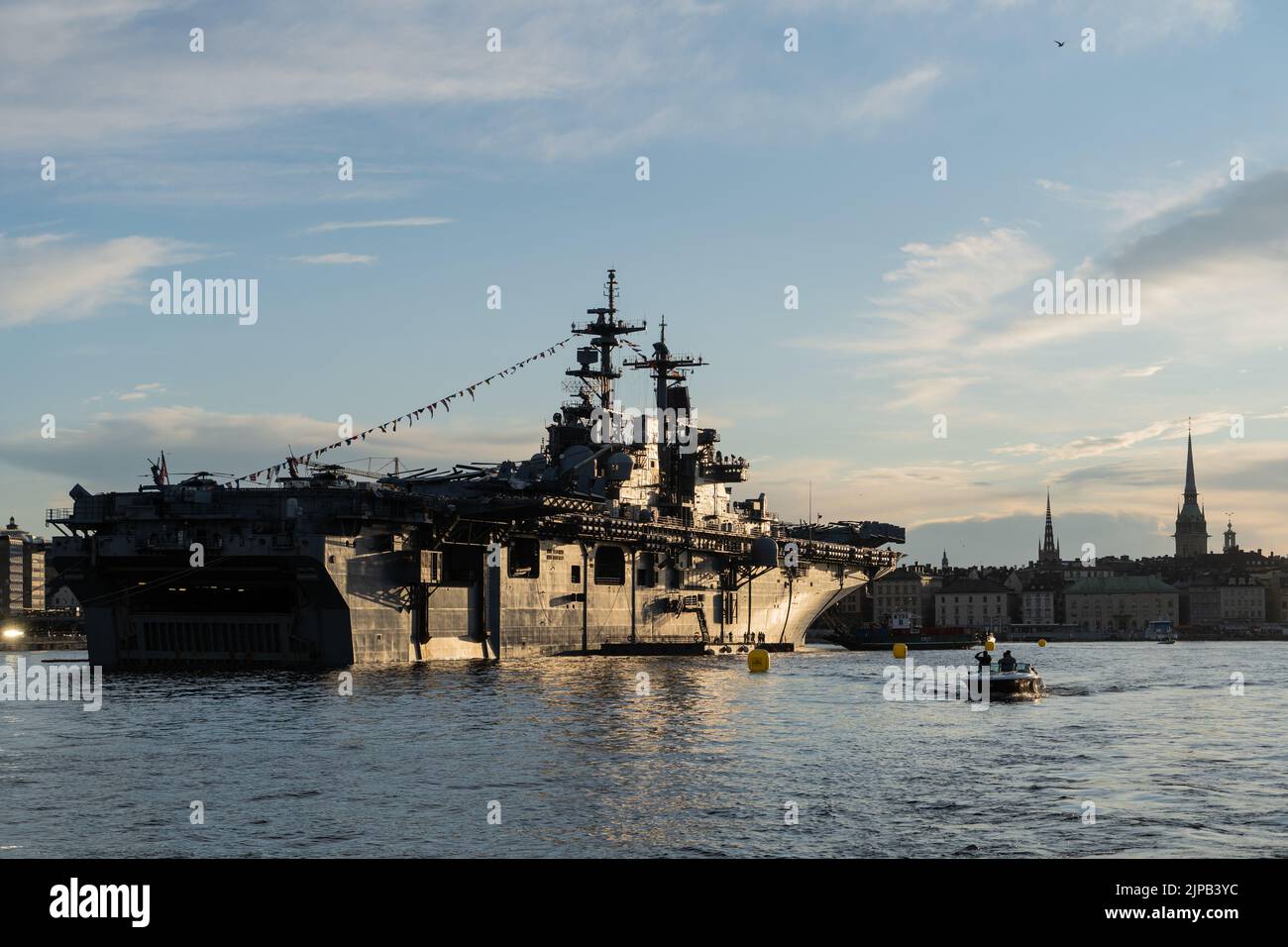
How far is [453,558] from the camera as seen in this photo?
63.2m

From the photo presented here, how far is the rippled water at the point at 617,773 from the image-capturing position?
858 inches

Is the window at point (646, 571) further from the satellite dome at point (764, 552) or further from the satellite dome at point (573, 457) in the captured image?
the satellite dome at point (764, 552)

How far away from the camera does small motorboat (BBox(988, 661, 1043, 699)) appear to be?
4931cm

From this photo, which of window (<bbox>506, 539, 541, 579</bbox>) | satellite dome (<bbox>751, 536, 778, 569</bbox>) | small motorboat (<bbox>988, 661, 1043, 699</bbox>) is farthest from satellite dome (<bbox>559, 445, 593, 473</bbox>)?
small motorboat (<bbox>988, 661, 1043, 699</bbox>)

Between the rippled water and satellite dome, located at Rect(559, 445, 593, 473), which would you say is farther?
satellite dome, located at Rect(559, 445, 593, 473)

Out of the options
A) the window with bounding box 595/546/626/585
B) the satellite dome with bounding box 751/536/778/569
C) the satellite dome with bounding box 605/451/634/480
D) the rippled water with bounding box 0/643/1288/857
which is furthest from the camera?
the satellite dome with bounding box 751/536/778/569

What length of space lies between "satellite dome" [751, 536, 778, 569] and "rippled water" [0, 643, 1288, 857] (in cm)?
3060

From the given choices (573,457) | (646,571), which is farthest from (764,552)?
(573,457)

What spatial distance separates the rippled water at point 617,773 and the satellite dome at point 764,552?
30.6 m

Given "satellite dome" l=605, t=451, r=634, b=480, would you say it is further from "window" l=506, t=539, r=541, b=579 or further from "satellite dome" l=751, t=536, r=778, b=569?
"satellite dome" l=751, t=536, r=778, b=569

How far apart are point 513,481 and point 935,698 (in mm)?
25406
